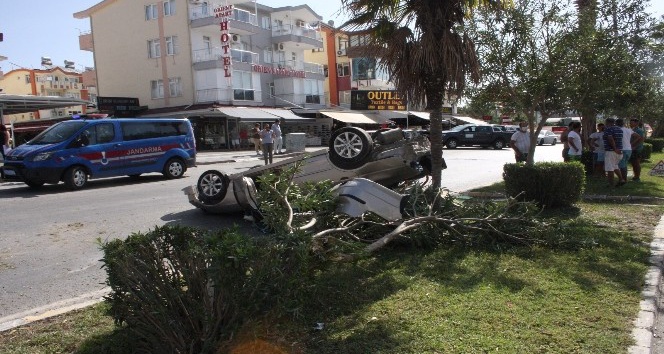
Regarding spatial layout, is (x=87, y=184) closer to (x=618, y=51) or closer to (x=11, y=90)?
(x=618, y=51)

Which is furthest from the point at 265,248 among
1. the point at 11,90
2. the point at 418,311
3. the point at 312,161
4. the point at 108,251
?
the point at 11,90

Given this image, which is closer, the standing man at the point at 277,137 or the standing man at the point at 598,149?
the standing man at the point at 598,149

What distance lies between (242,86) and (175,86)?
4602 mm

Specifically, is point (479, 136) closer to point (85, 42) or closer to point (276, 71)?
point (276, 71)

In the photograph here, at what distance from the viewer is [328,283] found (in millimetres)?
5176

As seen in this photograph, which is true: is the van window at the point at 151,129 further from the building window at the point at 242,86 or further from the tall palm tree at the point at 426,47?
the building window at the point at 242,86

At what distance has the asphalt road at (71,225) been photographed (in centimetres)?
557

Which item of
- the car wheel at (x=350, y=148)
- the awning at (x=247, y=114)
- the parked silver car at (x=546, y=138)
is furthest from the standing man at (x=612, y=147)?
the parked silver car at (x=546, y=138)

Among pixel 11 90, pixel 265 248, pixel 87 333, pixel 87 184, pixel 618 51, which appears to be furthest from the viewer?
pixel 11 90

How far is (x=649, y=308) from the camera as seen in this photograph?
4445 millimetres

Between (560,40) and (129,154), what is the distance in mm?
11005

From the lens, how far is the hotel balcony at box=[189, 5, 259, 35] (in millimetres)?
36000

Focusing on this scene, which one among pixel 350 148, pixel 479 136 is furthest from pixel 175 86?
pixel 350 148

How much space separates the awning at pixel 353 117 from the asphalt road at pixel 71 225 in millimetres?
24174
